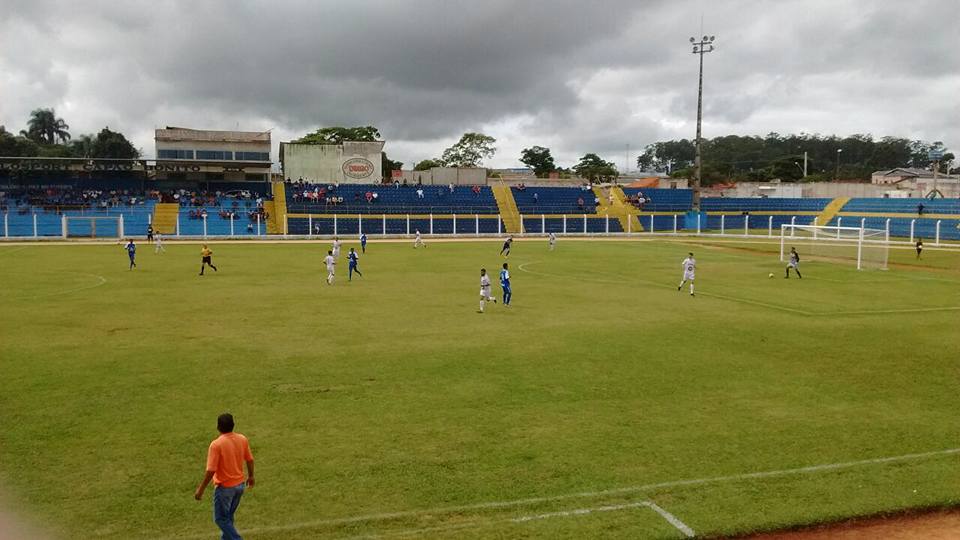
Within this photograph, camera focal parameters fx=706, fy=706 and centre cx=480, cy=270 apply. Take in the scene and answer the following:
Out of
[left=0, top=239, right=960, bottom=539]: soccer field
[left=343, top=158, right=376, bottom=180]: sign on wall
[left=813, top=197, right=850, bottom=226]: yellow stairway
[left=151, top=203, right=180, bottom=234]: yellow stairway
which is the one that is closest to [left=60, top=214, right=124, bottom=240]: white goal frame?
[left=151, top=203, right=180, bottom=234]: yellow stairway

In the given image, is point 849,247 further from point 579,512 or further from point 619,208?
point 619,208

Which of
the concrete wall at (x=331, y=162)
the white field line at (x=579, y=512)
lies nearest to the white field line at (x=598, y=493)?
the white field line at (x=579, y=512)

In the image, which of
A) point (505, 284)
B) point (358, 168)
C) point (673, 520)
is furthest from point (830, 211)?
point (673, 520)

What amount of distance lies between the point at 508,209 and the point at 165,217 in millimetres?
37785

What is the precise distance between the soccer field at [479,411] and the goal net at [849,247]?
50.2 ft

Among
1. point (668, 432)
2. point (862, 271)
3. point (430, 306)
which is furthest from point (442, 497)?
point (862, 271)

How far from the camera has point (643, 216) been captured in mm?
86000

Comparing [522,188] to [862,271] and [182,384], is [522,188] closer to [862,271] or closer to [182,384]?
[862,271]

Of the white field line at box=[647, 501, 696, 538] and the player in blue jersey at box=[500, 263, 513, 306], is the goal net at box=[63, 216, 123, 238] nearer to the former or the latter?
the player in blue jersey at box=[500, 263, 513, 306]

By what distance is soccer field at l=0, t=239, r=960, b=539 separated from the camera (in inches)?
363

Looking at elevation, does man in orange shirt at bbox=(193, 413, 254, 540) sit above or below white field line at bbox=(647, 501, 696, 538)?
above

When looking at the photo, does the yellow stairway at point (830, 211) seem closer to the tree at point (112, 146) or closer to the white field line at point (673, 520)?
the white field line at point (673, 520)

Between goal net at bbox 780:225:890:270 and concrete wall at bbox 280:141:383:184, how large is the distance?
53.1 m

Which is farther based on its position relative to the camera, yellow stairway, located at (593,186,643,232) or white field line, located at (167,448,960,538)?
yellow stairway, located at (593,186,643,232)
